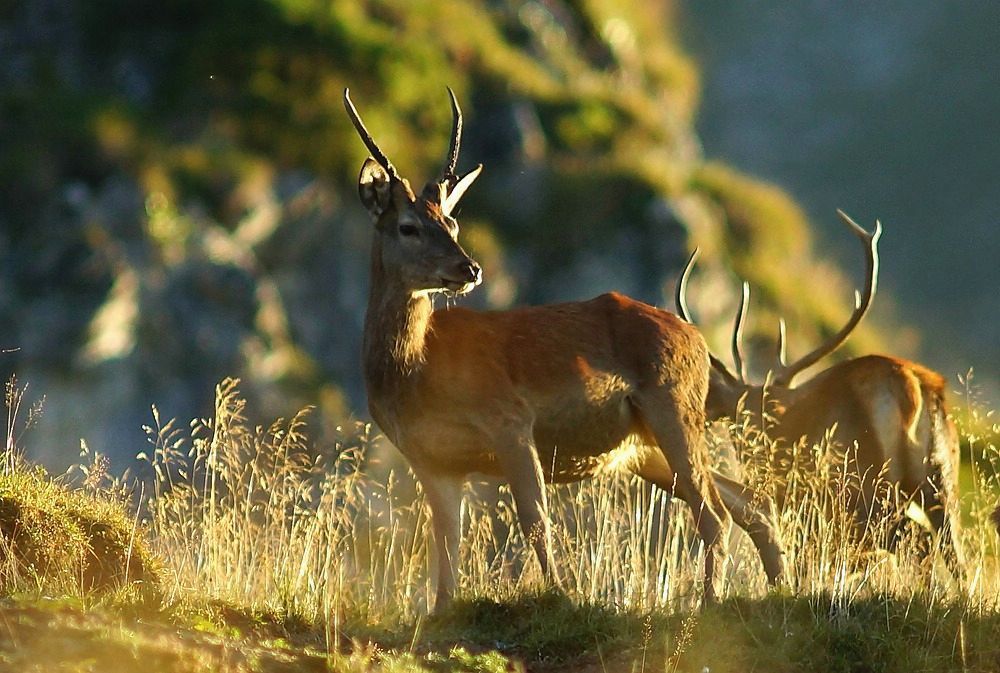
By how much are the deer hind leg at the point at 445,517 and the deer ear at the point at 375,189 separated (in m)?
1.46

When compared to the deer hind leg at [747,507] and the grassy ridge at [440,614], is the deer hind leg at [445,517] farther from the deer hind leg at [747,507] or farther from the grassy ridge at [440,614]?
the deer hind leg at [747,507]

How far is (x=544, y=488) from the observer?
29.2 feet

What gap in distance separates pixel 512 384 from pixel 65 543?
261cm

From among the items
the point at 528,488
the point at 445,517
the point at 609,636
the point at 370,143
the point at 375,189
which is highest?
the point at 370,143

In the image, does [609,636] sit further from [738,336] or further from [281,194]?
[281,194]

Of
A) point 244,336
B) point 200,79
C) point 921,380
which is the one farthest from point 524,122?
point 921,380

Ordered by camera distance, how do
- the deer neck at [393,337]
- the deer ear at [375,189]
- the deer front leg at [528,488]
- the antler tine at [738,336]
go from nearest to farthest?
1. the deer front leg at [528,488]
2. the deer neck at [393,337]
3. the deer ear at [375,189]
4. the antler tine at [738,336]

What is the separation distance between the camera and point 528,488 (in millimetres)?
8875

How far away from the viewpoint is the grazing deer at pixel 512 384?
29.6 feet

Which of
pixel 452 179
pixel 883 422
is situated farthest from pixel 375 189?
pixel 883 422

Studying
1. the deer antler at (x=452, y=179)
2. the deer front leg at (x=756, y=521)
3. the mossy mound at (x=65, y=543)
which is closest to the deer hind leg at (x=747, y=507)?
the deer front leg at (x=756, y=521)

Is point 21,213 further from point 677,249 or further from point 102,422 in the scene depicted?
point 677,249

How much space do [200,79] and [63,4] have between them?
3916mm

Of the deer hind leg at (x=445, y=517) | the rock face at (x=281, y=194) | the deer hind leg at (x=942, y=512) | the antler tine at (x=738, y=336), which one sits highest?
the rock face at (x=281, y=194)
